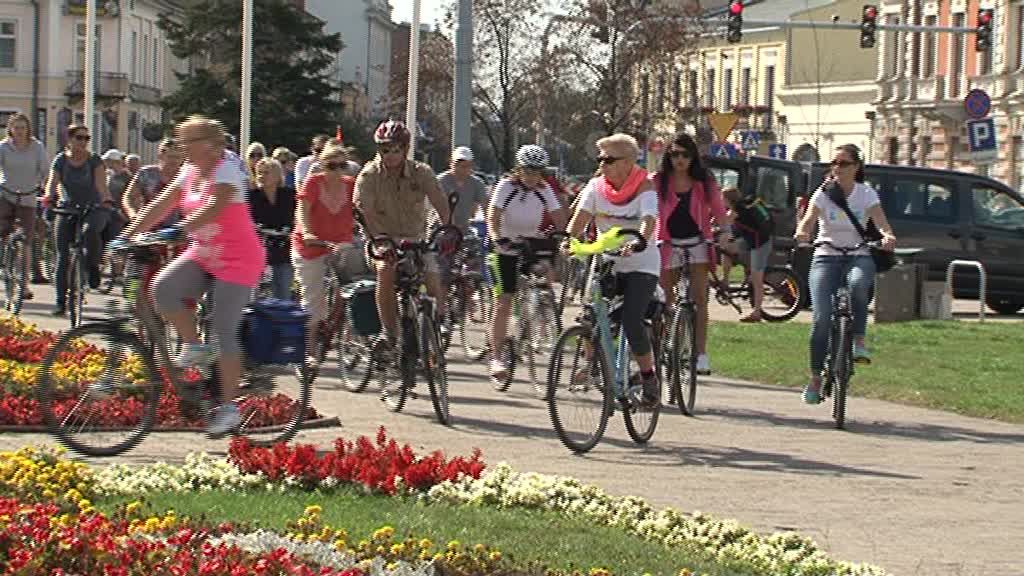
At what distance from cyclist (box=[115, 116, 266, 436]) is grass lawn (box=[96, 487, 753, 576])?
2197 millimetres

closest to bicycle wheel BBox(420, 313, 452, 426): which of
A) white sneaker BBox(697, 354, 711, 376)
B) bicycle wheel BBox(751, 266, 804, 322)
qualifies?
white sneaker BBox(697, 354, 711, 376)

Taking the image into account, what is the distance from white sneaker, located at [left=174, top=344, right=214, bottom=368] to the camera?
12695mm

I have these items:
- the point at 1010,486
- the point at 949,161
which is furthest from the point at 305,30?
the point at 1010,486

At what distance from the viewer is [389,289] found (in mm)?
16359

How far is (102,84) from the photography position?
333ft

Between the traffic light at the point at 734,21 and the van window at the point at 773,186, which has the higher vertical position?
the traffic light at the point at 734,21

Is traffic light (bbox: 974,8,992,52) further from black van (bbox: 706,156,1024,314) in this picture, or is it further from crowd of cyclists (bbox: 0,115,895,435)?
crowd of cyclists (bbox: 0,115,895,435)

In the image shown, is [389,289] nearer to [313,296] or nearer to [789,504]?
[313,296]

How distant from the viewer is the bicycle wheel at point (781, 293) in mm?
32312

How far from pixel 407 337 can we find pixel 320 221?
7.06 feet

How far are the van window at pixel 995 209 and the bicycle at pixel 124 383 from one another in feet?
75.7

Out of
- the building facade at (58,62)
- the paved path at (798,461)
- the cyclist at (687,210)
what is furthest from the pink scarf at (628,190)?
the building facade at (58,62)

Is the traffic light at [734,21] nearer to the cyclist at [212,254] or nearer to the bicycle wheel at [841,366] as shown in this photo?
the bicycle wheel at [841,366]

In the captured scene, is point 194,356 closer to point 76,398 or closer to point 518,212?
point 76,398
